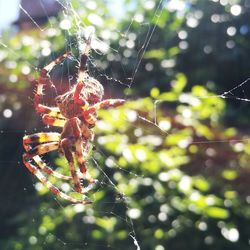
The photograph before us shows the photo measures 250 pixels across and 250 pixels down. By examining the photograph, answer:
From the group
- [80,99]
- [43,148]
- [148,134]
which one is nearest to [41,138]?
[43,148]

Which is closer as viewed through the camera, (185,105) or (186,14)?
(185,105)

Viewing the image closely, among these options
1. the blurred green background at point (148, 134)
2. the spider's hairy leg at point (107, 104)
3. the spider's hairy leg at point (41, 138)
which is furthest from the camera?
the blurred green background at point (148, 134)

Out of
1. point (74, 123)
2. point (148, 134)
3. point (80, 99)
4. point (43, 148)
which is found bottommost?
point (148, 134)

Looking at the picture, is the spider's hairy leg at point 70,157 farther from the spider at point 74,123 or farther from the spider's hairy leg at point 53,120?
the spider's hairy leg at point 53,120

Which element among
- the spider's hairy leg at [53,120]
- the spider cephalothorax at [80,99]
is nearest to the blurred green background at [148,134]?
the spider cephalothorax at [80,99]

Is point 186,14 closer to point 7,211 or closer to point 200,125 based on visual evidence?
point 200,125

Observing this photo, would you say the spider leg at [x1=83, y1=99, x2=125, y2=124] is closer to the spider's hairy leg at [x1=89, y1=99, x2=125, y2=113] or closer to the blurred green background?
the spider's hairy leg at [x1=89, y1=99, x2=125, y2=113]

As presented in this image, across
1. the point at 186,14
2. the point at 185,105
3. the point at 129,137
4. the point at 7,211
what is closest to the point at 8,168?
the point at 7,211

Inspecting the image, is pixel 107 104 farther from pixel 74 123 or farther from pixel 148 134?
pixel 148 134
